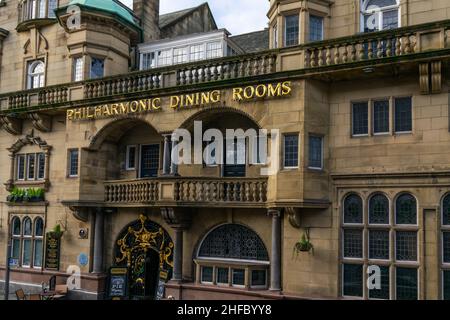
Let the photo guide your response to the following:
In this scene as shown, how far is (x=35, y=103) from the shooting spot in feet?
78.0

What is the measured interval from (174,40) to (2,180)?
11270 millimetres

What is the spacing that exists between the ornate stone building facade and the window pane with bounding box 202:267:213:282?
0.25 ft

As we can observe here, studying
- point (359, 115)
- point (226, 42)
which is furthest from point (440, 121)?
point (226, 42)

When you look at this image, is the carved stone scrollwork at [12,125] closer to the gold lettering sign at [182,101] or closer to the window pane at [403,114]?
the gold lettering sign at [182,101]

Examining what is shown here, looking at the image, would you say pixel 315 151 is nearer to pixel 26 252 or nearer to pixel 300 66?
pixel 300 66

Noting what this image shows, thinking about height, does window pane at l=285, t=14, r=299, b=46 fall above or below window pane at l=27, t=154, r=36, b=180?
above

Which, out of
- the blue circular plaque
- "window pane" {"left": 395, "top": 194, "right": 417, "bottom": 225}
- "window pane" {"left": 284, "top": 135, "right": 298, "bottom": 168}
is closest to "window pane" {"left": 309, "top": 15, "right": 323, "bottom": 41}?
"window pane" {"left": 284, "top": 135, "right": 298, "bottom": 168}

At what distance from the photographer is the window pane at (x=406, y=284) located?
50.1ft

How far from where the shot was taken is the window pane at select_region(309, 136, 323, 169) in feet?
55.0

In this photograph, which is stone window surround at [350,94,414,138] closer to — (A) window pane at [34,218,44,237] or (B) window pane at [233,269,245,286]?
(B) window pane at [233,269,245,286]

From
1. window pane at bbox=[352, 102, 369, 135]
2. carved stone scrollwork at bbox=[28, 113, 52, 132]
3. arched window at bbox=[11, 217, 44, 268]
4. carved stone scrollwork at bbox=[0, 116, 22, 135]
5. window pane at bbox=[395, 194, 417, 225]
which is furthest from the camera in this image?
carved stone scrollwork at bbox=[0, 116, 22, 135]

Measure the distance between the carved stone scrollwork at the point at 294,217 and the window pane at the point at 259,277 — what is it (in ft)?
7.52

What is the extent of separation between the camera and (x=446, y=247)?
589 inches

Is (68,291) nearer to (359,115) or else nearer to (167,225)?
(167,225)
